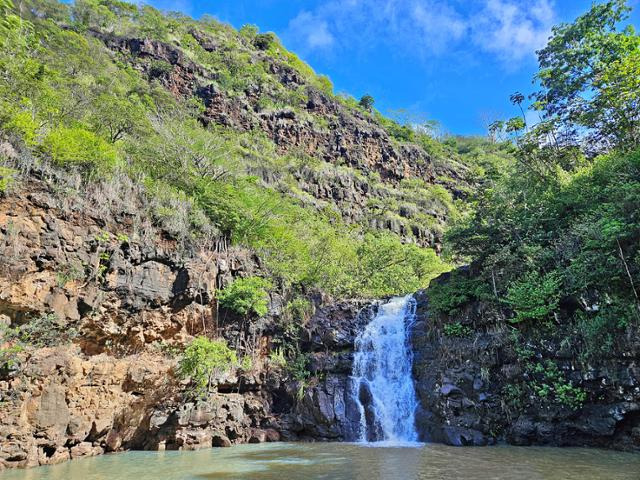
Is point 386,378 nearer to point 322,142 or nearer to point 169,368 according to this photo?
point 169,368

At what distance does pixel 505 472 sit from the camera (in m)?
9.21

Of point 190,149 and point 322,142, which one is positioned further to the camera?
point 322,142

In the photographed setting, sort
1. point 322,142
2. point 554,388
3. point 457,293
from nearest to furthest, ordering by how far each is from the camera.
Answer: point 554,388, point 457,293, point 322,142

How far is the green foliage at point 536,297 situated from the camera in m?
13.9

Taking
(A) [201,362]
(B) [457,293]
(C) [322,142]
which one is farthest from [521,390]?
(C) [322,142]

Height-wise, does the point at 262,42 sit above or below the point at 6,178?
above

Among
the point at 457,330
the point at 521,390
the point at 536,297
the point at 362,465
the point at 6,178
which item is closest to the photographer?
the point at 362,465

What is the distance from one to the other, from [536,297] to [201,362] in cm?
1217

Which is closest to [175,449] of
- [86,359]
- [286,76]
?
[86,359]

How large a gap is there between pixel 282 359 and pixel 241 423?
131 inches

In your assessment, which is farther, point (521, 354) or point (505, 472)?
point (521, 354)

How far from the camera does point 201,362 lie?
14.7 metres

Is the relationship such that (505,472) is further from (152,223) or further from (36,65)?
(36,65)

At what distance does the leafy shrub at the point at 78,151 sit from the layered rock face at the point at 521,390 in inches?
602
